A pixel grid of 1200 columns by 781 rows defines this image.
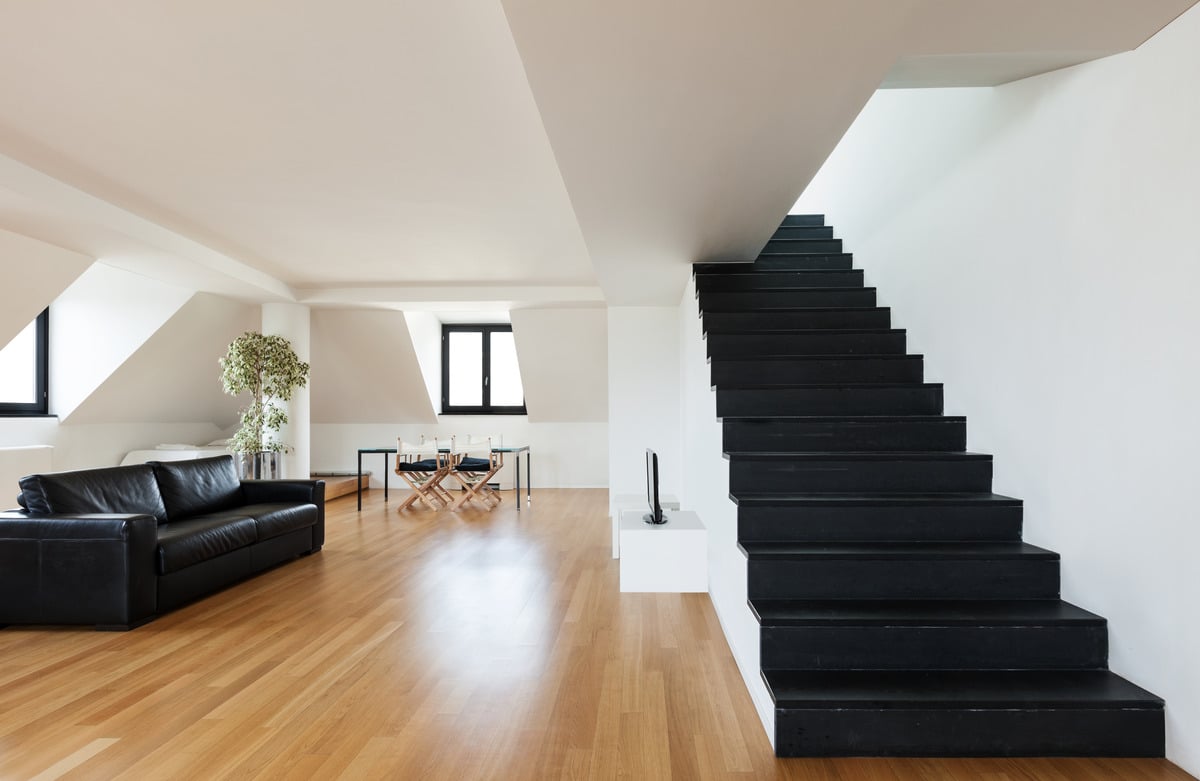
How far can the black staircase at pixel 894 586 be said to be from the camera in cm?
229

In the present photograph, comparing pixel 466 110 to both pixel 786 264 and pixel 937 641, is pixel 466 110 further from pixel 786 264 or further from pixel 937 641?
pixel 937 641

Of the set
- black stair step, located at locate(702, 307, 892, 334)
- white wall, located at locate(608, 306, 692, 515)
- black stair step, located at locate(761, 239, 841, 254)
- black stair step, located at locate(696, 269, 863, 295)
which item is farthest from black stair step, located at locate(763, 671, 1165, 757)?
white wall, located at locate(608, 306, 692, 515)

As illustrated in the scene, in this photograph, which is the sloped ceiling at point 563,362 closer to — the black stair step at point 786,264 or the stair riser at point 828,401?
the black stair step at point 786,264

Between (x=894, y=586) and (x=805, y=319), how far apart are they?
7.04 ft

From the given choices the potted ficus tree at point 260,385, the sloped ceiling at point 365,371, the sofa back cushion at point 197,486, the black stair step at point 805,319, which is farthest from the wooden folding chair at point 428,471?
the black stair step at point 805,319

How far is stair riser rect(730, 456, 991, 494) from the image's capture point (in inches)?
131

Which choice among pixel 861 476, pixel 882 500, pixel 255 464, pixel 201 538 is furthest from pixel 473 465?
pixel 882 500

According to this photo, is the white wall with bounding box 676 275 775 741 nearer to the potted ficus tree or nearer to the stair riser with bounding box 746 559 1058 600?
the stair riser with bounding box 746 559 1058 600

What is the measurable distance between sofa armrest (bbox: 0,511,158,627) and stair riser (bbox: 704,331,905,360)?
3344mm

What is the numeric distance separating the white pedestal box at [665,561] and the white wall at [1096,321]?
161 centimetres

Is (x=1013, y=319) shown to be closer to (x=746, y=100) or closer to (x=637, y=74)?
(x=746, y=100)

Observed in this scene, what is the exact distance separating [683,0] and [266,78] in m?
2.24

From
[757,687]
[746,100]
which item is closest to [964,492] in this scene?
[757,687]

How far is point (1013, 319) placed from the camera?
3.08m
